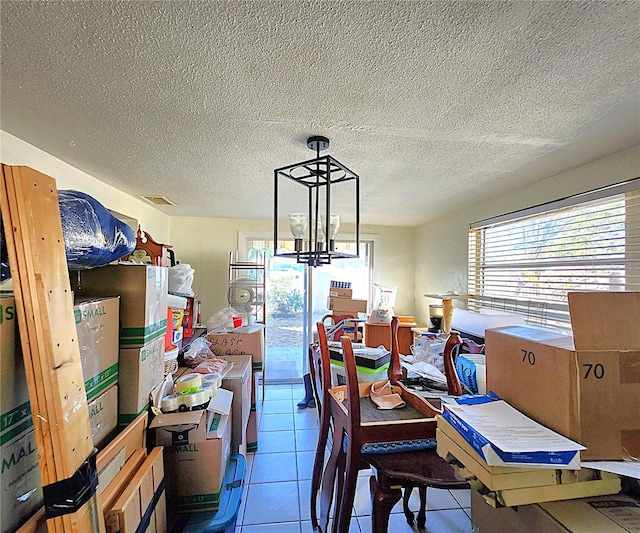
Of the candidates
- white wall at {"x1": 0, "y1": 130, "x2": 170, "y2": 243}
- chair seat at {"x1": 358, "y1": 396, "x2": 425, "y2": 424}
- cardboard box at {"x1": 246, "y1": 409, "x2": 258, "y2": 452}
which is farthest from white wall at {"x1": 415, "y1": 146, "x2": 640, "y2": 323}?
white wall at {"x1": 0, "y1": 130, "x2": 170, "y2": 243}

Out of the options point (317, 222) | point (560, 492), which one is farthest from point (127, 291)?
point (560, 492)

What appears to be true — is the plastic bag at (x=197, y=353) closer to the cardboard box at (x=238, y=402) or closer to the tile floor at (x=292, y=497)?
the cardboard box at (x=238, y=402)

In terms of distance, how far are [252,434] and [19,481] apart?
2058 millimetres

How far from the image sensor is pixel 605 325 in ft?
2.61

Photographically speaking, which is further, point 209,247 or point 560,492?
point 209,247

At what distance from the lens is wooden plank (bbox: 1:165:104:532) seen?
85 centimetres

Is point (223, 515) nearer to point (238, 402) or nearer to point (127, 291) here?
point (238, 402)

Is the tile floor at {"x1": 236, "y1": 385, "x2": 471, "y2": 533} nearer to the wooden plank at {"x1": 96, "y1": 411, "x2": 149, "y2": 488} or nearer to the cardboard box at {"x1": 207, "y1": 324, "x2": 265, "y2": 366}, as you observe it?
the cardboard box at {"x1": 207, "y1": 324, "x2": 265, "y2": 366}

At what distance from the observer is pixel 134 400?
1446mm

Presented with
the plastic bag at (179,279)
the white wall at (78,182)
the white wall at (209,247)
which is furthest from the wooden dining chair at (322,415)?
the white wall at (209,247)

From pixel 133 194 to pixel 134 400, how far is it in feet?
6.94

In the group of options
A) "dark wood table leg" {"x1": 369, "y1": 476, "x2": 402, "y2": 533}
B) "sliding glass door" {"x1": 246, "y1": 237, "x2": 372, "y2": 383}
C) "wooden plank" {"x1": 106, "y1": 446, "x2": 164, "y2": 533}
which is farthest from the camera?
"sliding glass door" {"x1": 246, "y1": 237, "x2": 372, "y2": 383}

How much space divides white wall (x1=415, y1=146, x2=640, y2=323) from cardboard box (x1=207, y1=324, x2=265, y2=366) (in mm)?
2165

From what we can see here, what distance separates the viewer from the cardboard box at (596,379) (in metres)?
0.76
